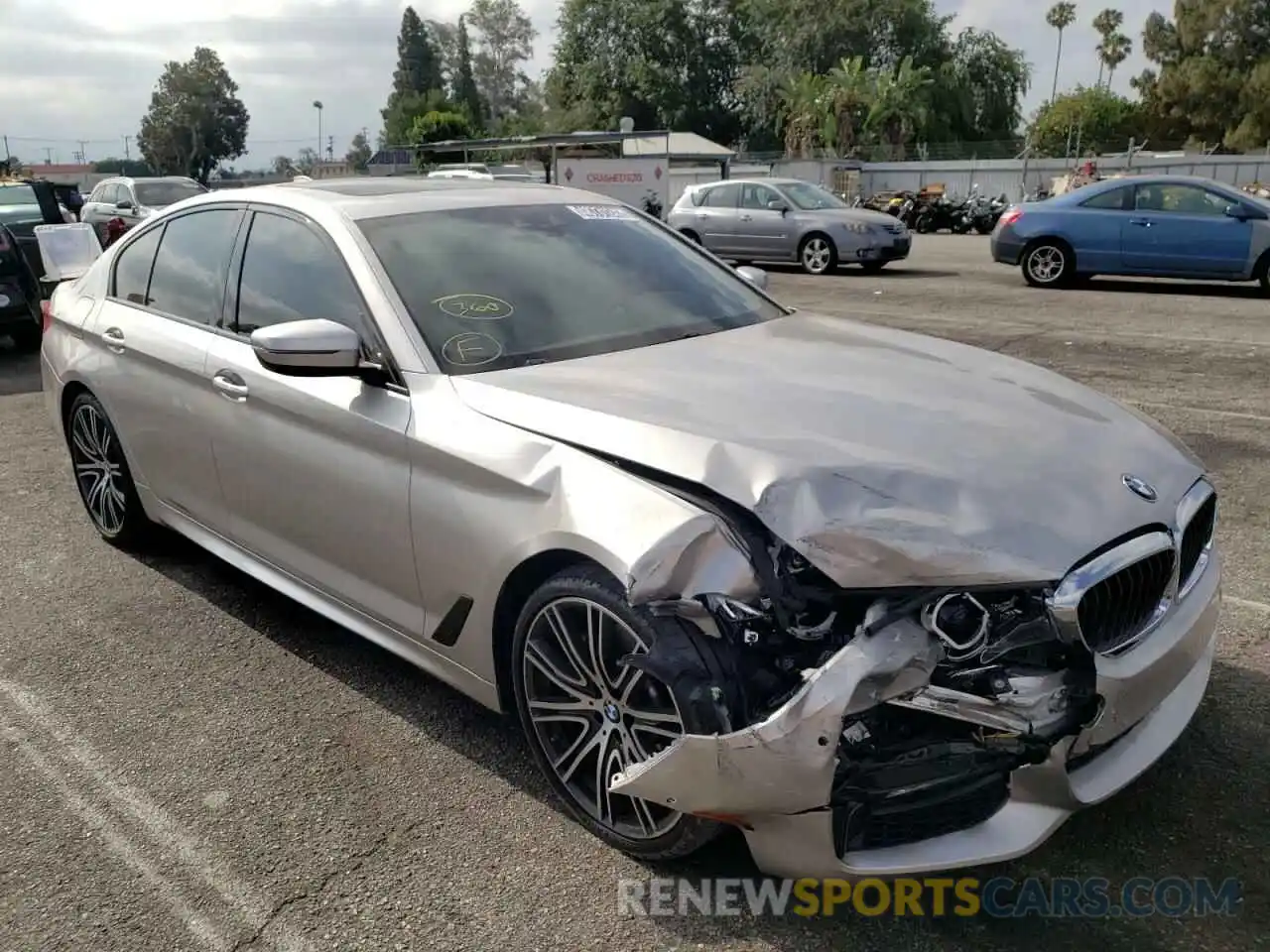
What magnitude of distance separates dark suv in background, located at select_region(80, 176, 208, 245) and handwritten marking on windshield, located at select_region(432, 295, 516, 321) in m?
16.4

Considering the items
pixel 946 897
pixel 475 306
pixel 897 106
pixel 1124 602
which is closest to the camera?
pixel 1124 602

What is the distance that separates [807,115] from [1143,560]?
2193 inches

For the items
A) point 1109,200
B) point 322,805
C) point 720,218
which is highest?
point 1109,200

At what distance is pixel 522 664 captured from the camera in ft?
9.44

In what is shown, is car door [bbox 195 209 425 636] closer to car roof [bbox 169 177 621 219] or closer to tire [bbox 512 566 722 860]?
car roof [bbox 169 177 621 219]

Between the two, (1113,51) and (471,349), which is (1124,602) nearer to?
(471,349)

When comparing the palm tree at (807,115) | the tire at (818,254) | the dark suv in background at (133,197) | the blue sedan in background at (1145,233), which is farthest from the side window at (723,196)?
the palm tree at (807,115)

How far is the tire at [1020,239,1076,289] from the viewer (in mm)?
14195

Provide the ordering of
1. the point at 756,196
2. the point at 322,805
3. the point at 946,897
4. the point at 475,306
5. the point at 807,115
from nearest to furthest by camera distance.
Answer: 1. the point at 946,897
2. the point at 322,805
3. the point at 475,306
4. the point at 756,196
5. the point at 807,115

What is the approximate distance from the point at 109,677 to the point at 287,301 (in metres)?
1.50

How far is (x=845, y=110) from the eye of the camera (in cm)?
5259

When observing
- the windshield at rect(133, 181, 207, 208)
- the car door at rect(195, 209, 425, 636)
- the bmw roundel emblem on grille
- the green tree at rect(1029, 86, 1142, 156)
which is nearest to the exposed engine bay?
the bmw roundel emblem on grille

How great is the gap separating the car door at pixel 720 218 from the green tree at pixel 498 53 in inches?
3878

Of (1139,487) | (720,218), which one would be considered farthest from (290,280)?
(720,218)
